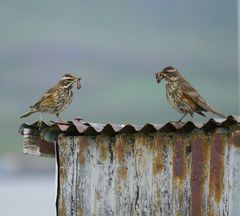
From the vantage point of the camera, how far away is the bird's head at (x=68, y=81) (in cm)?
1028

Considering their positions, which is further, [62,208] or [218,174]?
[62,208]

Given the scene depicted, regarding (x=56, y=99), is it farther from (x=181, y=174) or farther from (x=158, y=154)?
(x=181, y=174)

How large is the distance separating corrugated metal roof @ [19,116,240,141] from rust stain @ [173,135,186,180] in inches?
4.8

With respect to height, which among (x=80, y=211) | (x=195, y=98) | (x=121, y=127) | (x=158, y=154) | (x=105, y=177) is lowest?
(x=80, y=211)

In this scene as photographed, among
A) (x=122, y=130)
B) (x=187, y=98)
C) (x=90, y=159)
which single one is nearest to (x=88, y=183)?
(x=90, y=159)

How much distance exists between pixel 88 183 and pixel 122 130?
82 cm

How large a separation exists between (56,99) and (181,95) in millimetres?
1881

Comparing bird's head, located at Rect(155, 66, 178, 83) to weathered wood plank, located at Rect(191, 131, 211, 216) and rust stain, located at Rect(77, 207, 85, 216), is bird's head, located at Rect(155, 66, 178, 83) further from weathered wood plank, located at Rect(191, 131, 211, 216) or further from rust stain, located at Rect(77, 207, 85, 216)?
rust stain, located at Rect(77, 207, 85, 216)

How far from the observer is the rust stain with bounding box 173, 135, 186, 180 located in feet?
26.0

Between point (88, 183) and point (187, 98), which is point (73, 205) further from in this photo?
point (187, 98)

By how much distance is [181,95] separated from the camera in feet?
29.8

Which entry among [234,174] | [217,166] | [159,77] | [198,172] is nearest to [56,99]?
[159,77]

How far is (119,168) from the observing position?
27.9 feet

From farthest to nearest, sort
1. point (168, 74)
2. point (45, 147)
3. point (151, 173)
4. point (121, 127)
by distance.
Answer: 1. point (168, 74)
2. point (45, 147)
3. point (121, 127)
4. point (151, 173)
